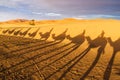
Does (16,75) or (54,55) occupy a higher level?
(16,75)

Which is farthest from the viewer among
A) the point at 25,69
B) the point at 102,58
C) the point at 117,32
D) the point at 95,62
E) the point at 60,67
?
the point at 117,32

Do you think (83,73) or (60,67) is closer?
(83,73)

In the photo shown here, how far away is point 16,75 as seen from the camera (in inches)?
438

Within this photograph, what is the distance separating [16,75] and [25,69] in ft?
3.68

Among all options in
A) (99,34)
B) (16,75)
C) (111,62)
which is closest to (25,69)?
(16,75)

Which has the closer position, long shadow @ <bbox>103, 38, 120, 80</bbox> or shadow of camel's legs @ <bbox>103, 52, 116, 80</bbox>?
shadow of camel's legs @ <bbox>103, 52, 116, 80</bbox>

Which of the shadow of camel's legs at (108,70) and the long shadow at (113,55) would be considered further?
the long shadow at (113,55)

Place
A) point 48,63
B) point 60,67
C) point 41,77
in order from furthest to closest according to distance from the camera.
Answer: point 48,63, point 60,67, point 41,77

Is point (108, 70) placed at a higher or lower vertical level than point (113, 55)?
higher

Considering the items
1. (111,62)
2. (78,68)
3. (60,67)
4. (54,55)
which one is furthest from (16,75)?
(111,62)

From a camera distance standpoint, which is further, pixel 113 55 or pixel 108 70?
pixel 113 55

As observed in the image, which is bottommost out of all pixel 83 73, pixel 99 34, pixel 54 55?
pixel 99 34

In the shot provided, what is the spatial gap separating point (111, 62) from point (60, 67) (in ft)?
14.0

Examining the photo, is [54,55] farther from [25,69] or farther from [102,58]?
[25,69]
